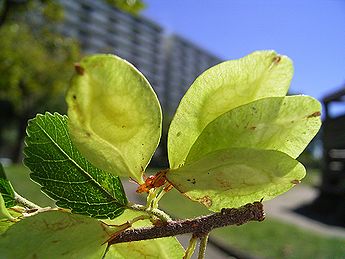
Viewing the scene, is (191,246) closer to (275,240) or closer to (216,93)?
(216,93)

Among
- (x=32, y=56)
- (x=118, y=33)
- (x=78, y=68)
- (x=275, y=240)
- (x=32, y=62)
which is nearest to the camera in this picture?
(x=78, y=68)

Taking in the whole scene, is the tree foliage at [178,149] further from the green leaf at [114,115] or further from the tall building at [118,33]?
the tall building at [118,33]

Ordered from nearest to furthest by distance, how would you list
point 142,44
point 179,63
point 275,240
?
point 275,240
point 142,44
point 179,63

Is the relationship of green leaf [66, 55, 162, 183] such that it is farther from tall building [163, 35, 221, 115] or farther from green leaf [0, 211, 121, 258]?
tall building [163, 35, 221, 115]

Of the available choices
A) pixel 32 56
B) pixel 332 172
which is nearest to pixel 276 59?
pixel 332 172

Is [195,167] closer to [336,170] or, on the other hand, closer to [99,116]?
[99,116]
